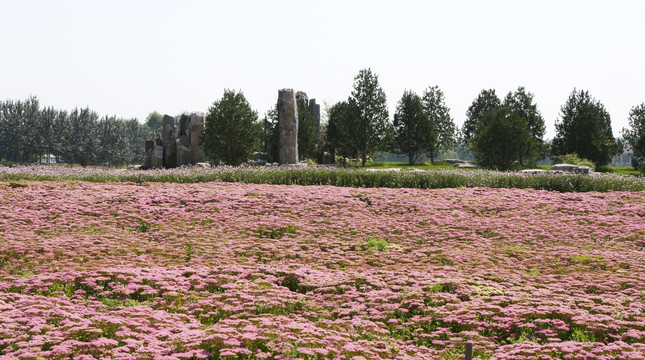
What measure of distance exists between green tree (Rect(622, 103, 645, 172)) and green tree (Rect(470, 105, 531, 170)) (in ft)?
33.8

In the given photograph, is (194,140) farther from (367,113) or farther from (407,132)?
(407,132)

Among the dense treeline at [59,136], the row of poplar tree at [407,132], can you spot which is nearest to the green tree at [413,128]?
the row of poplar tree at [407,132]

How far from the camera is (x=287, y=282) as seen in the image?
31.8 ft

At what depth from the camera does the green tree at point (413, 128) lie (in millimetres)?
54000

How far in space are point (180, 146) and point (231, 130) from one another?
265 inches

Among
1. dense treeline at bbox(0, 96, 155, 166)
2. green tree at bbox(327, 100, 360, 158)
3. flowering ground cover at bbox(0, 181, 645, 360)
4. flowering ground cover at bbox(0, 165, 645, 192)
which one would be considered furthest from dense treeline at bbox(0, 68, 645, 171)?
dense treeline at bbox(0, 96, 155, 166)

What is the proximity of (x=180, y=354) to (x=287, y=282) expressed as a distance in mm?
4118

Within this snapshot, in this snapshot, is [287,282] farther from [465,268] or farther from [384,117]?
[384,117]

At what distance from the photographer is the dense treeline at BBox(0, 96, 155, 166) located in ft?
248

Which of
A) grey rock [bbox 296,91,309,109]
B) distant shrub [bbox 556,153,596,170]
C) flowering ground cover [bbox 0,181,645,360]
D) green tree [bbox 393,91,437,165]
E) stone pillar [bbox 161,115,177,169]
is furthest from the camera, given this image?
green tree [bbox 393,91,437,165]

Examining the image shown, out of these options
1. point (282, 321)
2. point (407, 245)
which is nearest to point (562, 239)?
point (407, 245)

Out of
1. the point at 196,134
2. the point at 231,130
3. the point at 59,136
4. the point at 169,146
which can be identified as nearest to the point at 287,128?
the point at 231,130

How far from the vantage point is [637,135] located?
48.4 meters

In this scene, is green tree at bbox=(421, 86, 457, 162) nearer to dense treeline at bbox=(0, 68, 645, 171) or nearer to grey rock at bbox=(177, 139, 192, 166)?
dense treeline at bbox=(0, 68, 645, 171)
